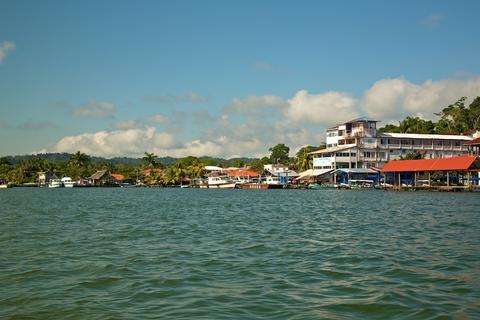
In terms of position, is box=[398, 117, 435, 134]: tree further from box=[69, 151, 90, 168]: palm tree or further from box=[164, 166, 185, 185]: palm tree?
box=[69, 151, 90, 168]: palm tree

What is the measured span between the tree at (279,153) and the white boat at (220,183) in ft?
207

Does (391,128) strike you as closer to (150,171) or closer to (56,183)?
(150,171)

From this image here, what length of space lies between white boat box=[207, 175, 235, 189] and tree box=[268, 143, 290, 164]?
207 feet

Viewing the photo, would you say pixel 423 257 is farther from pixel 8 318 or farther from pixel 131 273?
pixel 8 318

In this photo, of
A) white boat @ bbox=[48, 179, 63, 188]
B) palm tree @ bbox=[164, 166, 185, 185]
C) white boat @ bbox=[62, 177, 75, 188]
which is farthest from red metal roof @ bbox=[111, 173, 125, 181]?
palm tree @ bbox=[164, 166, 185, 185]

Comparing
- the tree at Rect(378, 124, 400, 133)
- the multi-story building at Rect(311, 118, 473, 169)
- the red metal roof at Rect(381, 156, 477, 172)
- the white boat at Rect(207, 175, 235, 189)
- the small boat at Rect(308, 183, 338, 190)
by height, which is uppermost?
the tree at Rect(378, 124, 400, 133)

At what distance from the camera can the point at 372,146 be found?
102m

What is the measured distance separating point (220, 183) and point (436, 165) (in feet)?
209

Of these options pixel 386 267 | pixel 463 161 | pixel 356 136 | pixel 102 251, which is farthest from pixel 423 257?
pixel 356 136

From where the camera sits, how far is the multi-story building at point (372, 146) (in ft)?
331

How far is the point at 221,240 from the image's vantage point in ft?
62.3

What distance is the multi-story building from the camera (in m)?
101

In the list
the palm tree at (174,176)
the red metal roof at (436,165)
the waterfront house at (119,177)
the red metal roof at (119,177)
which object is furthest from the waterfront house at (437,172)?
the red metal roof at (119,177)

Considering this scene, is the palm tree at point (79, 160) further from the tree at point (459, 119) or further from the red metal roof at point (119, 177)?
the tree at point (459, 119)
